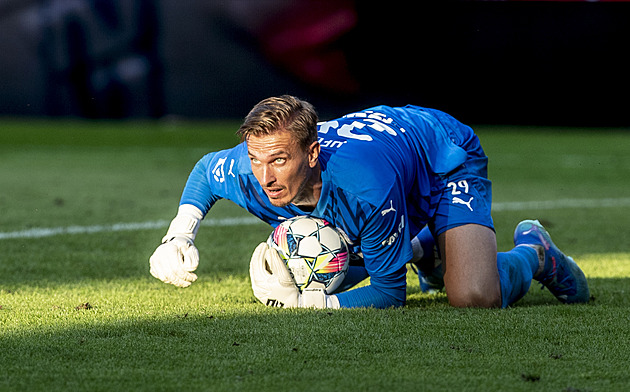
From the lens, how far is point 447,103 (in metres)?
16.3

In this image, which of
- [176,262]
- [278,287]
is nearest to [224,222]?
[278,287]

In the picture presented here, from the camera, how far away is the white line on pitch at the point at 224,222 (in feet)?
19.3

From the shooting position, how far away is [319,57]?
15.6 metres

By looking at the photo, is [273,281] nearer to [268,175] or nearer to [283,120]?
[268,175]

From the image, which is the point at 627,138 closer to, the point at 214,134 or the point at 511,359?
the point at 214,134

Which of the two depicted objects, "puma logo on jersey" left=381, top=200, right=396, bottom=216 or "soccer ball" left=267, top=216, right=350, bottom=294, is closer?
"puma logo on jersey" left=381, top=200, right=396, bottom=216

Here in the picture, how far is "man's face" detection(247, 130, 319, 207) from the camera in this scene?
3285 mm

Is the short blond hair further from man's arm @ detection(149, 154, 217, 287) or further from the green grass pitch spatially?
the green grass pitch

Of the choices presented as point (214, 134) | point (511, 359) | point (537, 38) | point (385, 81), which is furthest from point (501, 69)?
point (511, 359)

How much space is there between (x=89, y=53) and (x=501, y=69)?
24.8 feet

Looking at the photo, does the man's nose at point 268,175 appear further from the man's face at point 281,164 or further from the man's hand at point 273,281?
the man's hand at point 273,281

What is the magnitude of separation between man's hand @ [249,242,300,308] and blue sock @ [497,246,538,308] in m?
0.94

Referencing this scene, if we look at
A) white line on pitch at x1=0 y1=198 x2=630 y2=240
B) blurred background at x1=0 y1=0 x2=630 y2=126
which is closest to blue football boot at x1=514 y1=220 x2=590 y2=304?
white line on pitch at x1=0 y1=198 x2=630 y2=240

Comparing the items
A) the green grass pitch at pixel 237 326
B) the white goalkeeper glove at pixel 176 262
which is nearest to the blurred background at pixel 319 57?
the green grass pitch at pixel 237 326
